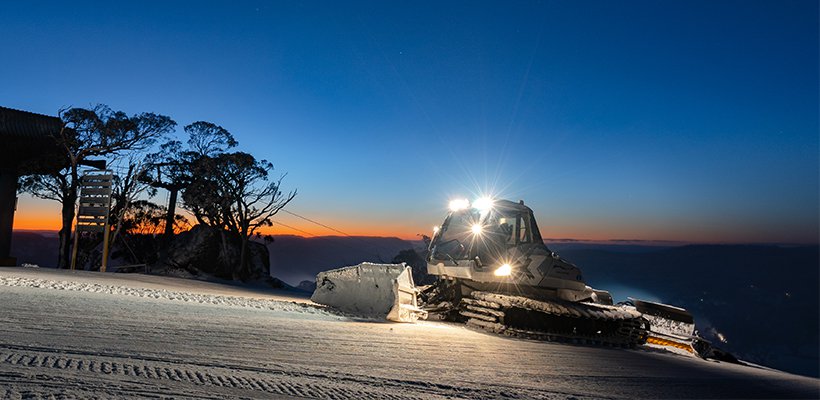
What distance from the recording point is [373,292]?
1068cm

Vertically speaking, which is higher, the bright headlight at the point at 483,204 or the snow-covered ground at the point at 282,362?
the bright headlight at the point at 483,204

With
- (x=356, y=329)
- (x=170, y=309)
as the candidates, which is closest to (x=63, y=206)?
(x=170, y=309)

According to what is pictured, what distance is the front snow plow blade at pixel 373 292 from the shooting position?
9938 millimetres

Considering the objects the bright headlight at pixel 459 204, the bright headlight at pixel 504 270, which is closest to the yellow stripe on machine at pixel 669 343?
the bright headlight at pixel 504 270

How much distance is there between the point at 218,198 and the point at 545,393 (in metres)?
33.3

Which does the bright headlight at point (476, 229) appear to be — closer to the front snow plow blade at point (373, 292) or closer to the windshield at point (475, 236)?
the windshield at point (475, 236)

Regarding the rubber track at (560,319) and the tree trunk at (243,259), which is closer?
the rubber track at (560,319)

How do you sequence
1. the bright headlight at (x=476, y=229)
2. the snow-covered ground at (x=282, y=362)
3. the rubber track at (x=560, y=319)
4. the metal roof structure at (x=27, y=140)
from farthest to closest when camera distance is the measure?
the metal roof structure at (x=27, y=140) < the bright headlight at (x=476, y=229) < the rubber track at (x=560, y=319) < the snow-covered ground at (x=282, y=362)

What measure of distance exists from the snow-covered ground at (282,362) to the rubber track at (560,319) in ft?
3.18

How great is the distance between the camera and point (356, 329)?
7.61 metres

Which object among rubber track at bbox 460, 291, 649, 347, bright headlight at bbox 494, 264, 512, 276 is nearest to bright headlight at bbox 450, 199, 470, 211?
bright headlight at bbox 494, 264, 512, 276

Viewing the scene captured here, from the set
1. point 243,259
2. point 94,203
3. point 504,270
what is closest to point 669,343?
point 504,270

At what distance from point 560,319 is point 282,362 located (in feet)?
21.3

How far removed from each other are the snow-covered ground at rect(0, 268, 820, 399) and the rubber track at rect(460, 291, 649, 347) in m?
0.97
